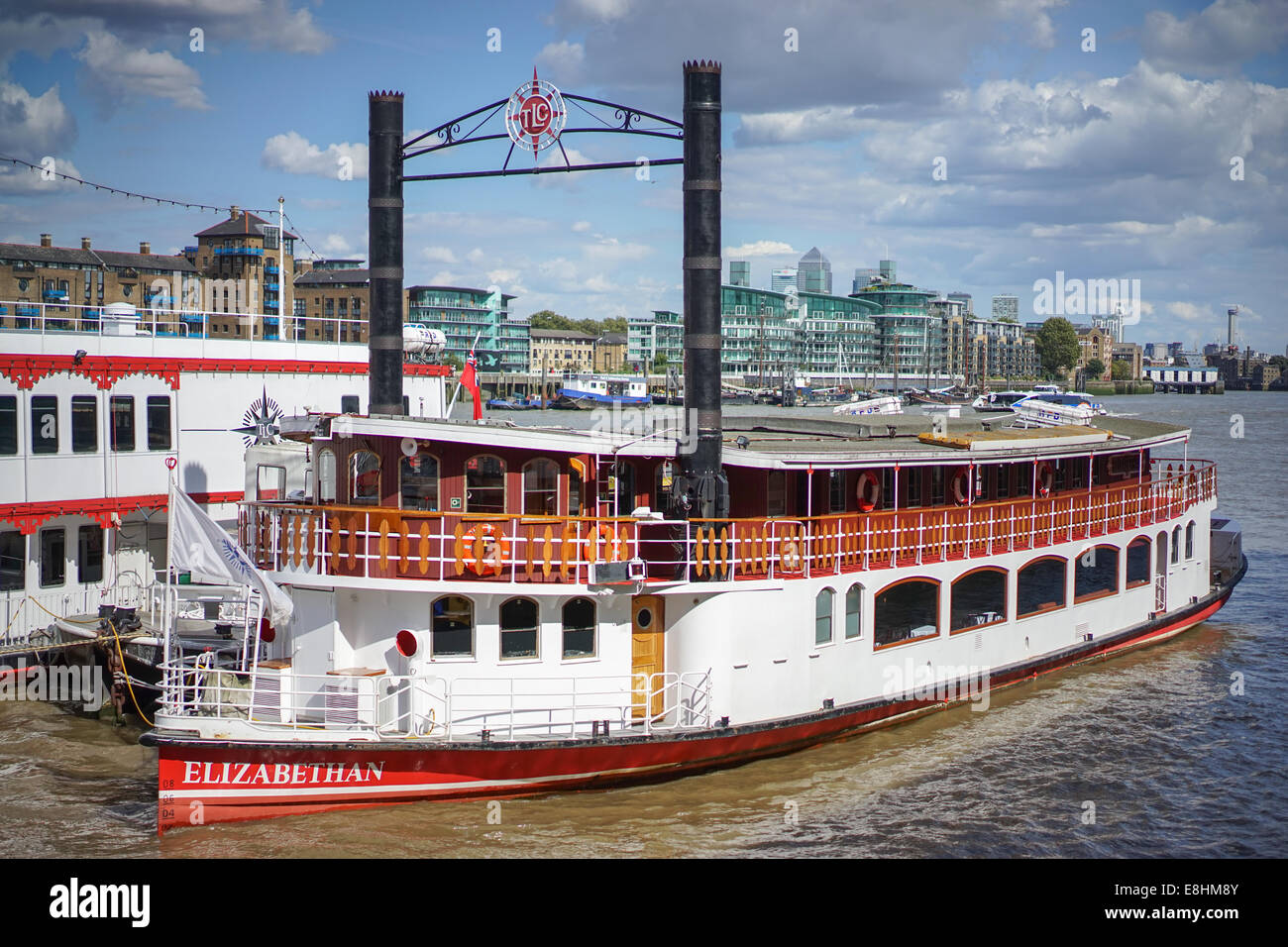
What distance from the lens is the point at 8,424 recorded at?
2452 centimetres

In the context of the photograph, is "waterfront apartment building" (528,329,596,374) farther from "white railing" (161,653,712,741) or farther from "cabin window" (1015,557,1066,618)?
"white railing" (161,653,712,741)

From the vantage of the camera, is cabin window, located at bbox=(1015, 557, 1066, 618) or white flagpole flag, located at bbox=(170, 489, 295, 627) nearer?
white flagpole flag, located at bbox=(170, 489, 295, 627)

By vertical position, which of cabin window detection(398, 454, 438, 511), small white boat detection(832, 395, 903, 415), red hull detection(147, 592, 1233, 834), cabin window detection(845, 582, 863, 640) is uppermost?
small white boat detection(832, 395, 903, 415)

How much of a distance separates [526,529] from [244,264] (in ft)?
305

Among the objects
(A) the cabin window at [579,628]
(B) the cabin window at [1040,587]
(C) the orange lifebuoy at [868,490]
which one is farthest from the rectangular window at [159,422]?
(B) the cabin window at [1040,587]

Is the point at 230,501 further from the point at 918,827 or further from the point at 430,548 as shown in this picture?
the point at 918,827

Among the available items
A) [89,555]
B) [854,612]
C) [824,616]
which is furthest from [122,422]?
[854,612]

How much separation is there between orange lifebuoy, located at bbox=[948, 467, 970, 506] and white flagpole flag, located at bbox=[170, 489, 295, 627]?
1259cm

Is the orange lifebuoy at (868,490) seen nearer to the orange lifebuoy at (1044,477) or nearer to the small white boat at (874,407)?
the orange lifebuoy at (1044,477)

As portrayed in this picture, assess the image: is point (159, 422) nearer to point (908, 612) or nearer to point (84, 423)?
point (84, 423)

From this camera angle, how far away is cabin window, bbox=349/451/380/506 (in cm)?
1784

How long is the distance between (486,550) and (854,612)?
21.3ft

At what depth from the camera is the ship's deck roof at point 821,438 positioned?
17156 millimetres

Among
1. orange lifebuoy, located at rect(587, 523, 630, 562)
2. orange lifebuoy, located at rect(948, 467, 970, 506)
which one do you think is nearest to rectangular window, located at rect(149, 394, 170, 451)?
orange lifebuoy, located at rect(587, 523, 630, 562)
